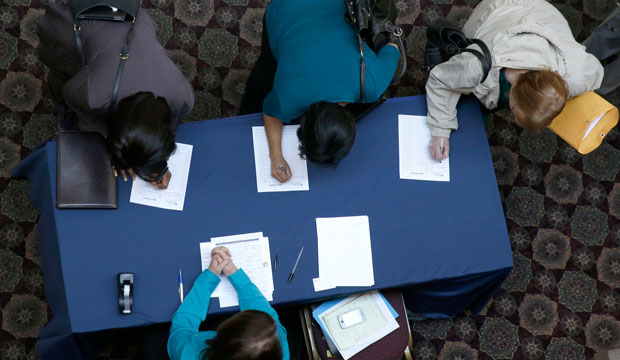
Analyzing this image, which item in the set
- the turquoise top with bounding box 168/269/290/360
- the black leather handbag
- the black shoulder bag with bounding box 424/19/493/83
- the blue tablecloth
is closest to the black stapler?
the blue tablecloth

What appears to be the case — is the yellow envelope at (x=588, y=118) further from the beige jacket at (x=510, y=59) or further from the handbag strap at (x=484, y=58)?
the handbag strap at (x=484, y=58)

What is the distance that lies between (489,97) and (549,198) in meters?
1.18

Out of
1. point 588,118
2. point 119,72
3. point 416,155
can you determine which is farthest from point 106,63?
point 588,118

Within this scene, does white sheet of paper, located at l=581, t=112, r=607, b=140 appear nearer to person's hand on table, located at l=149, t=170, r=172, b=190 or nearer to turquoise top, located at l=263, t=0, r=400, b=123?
turquoise top, located at l=263, t=0, r=400, b=123

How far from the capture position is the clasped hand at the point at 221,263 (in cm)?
171

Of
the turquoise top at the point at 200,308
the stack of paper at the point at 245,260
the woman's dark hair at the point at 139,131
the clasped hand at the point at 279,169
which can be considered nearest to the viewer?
the woman's dark hair at the point at 139,131

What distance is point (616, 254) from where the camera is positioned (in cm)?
275

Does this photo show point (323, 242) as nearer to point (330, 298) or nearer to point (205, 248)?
point (330, 298)

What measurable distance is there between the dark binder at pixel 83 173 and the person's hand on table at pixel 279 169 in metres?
0.60

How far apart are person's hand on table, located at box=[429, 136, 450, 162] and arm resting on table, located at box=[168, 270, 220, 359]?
1005 mm

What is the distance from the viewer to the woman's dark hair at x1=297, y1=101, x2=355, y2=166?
4.95ft

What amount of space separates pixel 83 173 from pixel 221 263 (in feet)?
1.99

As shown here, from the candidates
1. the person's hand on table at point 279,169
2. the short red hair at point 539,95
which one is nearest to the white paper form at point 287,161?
the person's hand on table at point 279,169

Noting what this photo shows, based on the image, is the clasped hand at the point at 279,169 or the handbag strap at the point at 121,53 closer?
the handbag strap at the point at 121,53
